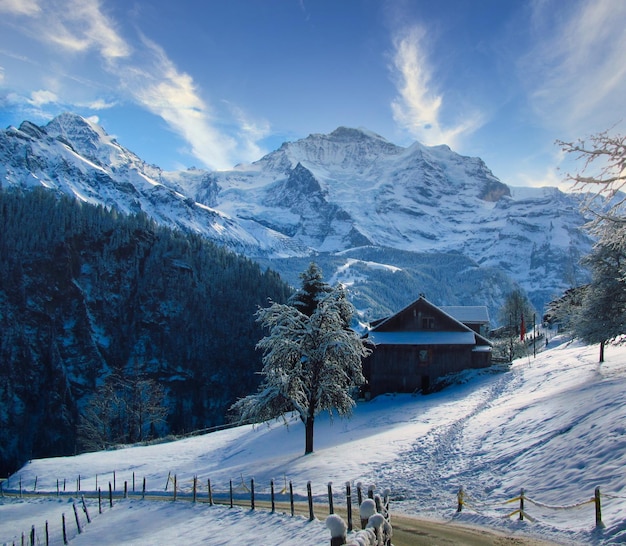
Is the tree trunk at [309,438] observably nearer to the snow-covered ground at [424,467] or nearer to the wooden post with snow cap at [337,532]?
the snow-covered ground at [424,467]

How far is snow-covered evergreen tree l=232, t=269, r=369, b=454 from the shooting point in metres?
26.5

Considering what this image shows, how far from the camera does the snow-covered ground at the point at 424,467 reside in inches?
559

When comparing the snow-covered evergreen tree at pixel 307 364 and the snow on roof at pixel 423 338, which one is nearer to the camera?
the snow-covered evergreen tree at pixel 307 364

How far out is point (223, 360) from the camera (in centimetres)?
12800

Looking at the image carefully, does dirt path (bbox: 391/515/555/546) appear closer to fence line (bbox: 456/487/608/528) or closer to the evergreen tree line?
fence line (bbox: 456/487/608/528)

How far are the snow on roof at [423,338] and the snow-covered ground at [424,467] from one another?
6.62 m

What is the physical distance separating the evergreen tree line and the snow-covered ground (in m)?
67.5

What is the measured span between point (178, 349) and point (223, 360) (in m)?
12.7

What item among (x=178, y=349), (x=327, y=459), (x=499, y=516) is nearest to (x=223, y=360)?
(x=178, y=349)

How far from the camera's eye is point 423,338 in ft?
150

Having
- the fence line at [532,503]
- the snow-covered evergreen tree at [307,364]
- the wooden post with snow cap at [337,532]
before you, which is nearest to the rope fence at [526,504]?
the fence line at [532,503]

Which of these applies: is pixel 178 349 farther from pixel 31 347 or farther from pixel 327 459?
pixel 327 459

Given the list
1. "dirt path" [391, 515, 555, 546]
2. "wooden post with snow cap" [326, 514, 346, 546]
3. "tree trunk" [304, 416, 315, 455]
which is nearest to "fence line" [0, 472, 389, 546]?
"dirt path" [391, 515, 555, 546]

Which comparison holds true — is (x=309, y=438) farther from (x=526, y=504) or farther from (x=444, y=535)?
(x=444, y=535)
